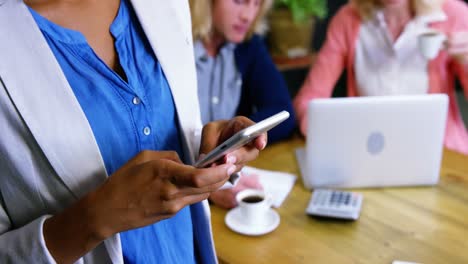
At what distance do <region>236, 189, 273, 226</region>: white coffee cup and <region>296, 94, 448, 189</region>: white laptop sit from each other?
20 centimetres

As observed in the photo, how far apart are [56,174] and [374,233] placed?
0.74 metres

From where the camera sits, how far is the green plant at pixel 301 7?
2.38m

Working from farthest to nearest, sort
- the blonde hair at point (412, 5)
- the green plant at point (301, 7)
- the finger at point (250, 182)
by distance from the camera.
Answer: the green plant at point (301, 7), the blonde hair at point (412, 5), the finger at point (250, 182)

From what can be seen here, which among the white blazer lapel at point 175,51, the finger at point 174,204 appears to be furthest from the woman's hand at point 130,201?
the white blazer lapel at point 175,51

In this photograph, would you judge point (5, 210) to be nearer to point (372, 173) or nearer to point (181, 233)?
point (181, 233)

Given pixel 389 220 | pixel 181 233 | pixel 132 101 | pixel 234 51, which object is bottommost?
pixel 389 220

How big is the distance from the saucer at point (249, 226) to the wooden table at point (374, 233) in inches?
0.5

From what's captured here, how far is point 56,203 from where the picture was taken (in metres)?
0.71

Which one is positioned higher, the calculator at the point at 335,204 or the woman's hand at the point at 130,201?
the woman's hand at the point at 130,201

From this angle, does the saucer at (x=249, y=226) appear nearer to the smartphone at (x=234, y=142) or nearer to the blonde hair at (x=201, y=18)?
the smartphone at (x=234, y=142)

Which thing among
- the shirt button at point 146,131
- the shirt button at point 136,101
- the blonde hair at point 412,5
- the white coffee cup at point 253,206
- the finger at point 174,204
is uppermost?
the shirt button at point 136,101

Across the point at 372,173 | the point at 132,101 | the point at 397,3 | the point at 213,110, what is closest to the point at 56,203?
the point at 132,101

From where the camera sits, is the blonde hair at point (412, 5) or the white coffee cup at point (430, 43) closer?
the white coffee cup at point (430, 43)

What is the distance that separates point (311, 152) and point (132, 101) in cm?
64
